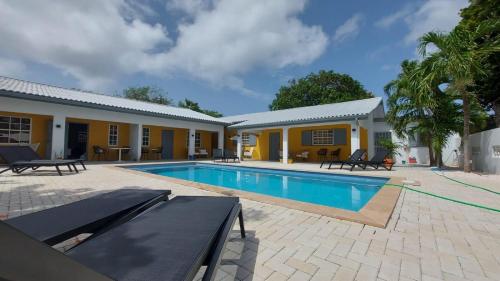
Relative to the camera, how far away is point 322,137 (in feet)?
53.0

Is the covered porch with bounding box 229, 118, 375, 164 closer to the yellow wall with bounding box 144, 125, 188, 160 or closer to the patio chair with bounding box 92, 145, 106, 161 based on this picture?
the yellow wall with bounding box 144, 125, 188, 160

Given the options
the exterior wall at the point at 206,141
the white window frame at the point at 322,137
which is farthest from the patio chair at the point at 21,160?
the white window frame at the point at 322,137

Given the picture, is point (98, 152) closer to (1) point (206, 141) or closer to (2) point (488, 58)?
(1) point (206, 141)

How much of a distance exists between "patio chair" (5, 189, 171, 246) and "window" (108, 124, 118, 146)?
13660 millimetres

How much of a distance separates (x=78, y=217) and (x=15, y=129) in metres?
13.9

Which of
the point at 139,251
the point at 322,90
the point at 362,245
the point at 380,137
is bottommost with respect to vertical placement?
the point at 362,245

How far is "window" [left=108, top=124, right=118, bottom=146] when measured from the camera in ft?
48.3

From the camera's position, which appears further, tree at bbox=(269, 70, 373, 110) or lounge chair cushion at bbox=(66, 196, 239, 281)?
tree at bbox=(269, 70, 373, 110)

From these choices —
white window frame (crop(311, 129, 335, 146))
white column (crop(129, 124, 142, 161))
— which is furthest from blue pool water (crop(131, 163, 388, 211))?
white window frame (crop(311, 129, 335, 146))

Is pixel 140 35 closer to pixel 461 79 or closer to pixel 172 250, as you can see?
pixel 172 250

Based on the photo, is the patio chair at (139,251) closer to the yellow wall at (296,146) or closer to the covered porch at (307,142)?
the covered porch at (307,142)

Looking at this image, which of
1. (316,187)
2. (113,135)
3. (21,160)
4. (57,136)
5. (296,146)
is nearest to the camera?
(21,160)

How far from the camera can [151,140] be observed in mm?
16516

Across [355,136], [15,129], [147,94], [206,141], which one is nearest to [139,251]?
[355,136]
